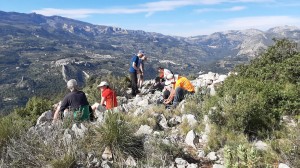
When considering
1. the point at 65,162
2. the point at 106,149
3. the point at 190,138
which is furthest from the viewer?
the point at 190,138

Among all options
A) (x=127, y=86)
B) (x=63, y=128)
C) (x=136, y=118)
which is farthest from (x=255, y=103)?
(x=127, y=86)

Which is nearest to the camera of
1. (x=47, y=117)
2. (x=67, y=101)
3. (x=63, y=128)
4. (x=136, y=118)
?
(x=63, y=128)

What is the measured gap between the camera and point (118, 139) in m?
6.56

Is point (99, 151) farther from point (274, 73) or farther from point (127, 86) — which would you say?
point (127, 86)

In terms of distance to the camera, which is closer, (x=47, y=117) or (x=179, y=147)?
(x=179, y=147)

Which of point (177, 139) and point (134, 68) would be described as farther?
point (134, 68)

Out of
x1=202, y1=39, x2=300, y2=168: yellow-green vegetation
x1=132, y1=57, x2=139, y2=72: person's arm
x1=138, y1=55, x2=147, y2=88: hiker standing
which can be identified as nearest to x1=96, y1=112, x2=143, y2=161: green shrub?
x1=202, y1=39, x2=300, y2=168: yellow-green vegetation

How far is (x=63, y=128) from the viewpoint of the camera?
733 cm

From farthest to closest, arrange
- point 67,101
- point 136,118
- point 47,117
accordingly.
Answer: point 47,117 → point 67,101 → point 136,118

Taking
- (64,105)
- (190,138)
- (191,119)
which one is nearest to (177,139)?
(190,138)

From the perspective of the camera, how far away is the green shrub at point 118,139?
21.2 ft

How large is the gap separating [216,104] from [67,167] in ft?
14.5

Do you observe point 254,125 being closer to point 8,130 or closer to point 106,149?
point 106,149

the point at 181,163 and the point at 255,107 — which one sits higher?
the point at 255,107
